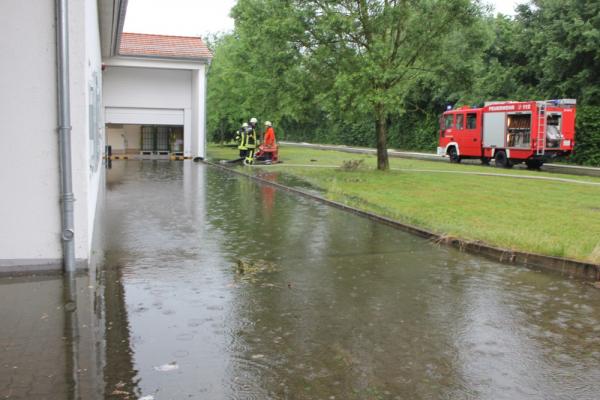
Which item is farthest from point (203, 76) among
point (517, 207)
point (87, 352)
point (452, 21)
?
point (87, 352)

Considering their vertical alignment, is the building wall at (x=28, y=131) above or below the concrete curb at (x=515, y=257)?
above

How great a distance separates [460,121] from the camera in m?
30.6

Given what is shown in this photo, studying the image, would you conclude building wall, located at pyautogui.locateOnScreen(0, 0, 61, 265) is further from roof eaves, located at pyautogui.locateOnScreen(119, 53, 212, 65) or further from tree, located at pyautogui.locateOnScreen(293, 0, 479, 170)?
roof eaves, located at pyautogui.locateOnScreen(119, 53, 212, 65)

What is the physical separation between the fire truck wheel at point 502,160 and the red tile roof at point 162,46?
14.2m

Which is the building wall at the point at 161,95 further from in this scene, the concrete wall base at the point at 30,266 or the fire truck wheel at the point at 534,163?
the concrete wall base at the point at 30,266

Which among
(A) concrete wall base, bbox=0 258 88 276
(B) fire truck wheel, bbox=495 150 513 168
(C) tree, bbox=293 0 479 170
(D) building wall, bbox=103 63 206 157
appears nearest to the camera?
(A) concrete wall base, bbox=0 258 88 276

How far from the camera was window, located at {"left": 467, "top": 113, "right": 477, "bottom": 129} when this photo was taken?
1162 inches

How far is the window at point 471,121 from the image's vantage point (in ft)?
96.8

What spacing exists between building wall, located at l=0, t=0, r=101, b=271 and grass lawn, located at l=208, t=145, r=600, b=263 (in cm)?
554

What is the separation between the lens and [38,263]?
6.91m

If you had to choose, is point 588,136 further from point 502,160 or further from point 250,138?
point 250,138

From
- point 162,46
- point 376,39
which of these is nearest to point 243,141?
point 162,46

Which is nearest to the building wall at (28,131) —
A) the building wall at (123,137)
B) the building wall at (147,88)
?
the building wall at (147,88)

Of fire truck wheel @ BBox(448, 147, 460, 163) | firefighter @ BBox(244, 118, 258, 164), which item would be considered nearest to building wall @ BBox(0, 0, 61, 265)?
firefighter @ BBox(244, 118, 258, 164)
